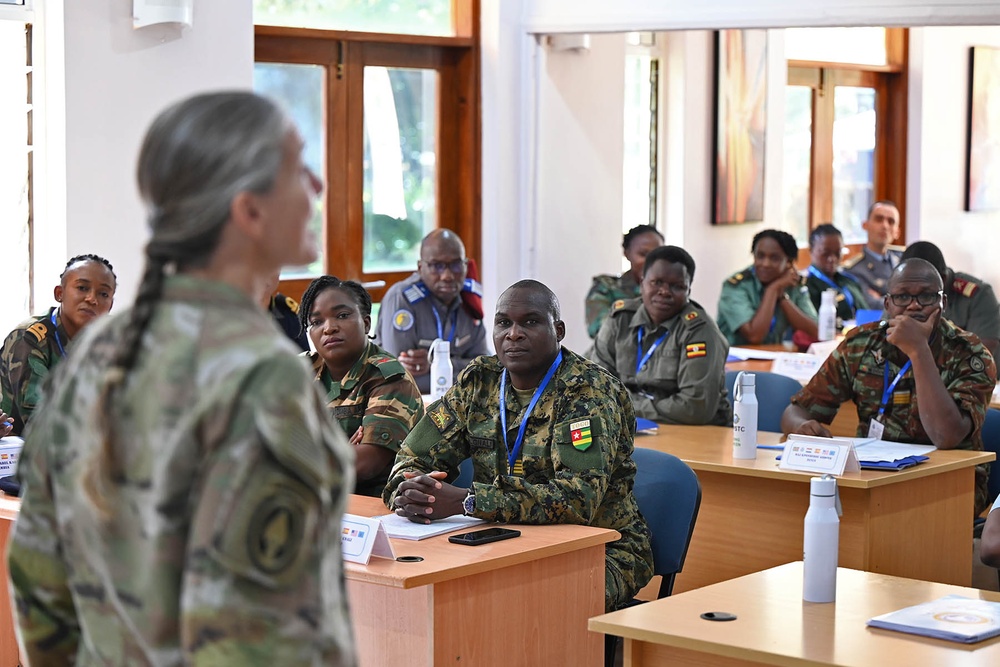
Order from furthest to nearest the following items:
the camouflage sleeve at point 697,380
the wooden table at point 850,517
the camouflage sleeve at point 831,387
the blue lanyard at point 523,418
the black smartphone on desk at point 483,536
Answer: the camouflage sleeve at point 697,380 → the camouflage sleeve at point 831,387 → the wooden table at point 850,517 → the blue lanyard at point 523,418 → the black smartphone on desk at point 483,536

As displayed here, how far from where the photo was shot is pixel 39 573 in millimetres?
1482

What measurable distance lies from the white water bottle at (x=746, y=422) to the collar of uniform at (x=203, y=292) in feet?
10.2

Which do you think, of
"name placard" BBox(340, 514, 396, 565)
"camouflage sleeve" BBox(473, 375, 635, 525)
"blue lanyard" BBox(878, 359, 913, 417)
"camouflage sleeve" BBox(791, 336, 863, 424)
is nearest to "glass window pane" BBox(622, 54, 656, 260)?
"camouflage sleeve" BBox(791, 336, 863, 424)

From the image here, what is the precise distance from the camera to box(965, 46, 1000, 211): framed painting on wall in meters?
11.5

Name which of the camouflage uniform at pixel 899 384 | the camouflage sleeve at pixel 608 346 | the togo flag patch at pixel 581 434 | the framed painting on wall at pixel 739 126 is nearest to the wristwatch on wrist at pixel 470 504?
the togo flag patch at pixel 581 434

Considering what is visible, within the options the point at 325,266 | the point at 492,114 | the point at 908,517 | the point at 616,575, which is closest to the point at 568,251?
the point at 492,114

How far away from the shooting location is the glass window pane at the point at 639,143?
899cm

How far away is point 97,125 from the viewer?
18.4ft

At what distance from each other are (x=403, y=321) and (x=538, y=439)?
8.77 feet

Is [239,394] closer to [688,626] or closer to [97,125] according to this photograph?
[688,626]

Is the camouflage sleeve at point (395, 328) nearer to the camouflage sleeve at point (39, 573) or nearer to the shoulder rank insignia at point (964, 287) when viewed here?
the shoulder rank insignia at point (964, 287)

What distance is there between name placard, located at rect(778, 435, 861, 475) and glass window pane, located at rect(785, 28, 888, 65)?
21.2 ft

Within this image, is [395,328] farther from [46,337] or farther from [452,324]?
[46,337]

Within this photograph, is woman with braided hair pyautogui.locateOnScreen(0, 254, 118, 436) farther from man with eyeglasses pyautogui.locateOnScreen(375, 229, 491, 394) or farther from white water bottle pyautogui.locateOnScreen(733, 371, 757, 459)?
white water bottle pyautogui.locateOnScreen(733, 371, 757, 459)
